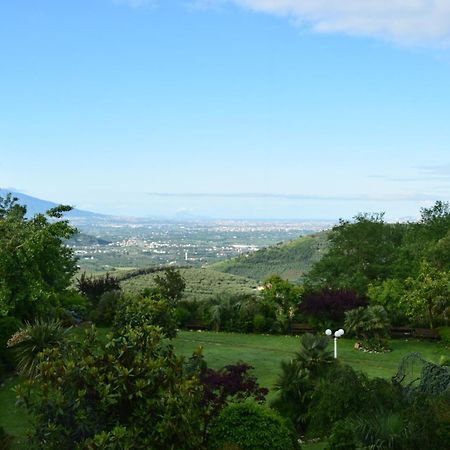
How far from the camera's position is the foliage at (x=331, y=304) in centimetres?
2817

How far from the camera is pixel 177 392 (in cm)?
1003

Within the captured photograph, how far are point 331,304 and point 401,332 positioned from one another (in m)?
3.77

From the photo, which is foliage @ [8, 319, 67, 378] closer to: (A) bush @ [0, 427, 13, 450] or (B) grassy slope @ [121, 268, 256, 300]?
(A) bush @ [0, 427, 13, 450]

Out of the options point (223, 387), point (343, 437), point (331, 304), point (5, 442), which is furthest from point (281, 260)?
point (5, 442)

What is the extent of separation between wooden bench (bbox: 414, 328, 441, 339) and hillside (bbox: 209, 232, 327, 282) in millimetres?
78862

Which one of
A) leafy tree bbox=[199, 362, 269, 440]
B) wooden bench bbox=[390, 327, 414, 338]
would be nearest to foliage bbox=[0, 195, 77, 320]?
leafy tree bbox=[199, 362, 269, 440]

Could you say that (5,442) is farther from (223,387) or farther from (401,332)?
(401,332)

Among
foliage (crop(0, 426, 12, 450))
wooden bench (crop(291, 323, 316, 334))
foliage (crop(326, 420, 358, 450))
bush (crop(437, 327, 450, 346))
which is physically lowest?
wooden bench (crop(291, 323, 316, 334))

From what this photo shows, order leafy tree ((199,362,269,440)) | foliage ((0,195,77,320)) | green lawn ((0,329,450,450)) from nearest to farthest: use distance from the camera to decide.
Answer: leafy tree ((199,362,269,440)) → foliage ((0,195,77,320)) → green lawn ((0,329,450,450))

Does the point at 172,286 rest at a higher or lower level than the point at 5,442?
higher

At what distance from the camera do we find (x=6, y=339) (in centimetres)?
1928

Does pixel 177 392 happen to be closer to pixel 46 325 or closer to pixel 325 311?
pixel 46 325

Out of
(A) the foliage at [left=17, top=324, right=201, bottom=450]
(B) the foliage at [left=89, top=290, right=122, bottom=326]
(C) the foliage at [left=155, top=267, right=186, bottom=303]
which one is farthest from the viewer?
(C) the foliage at [left=155, top=267, right=186, bottom=303]

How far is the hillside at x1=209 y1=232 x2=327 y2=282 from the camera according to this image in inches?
4424
